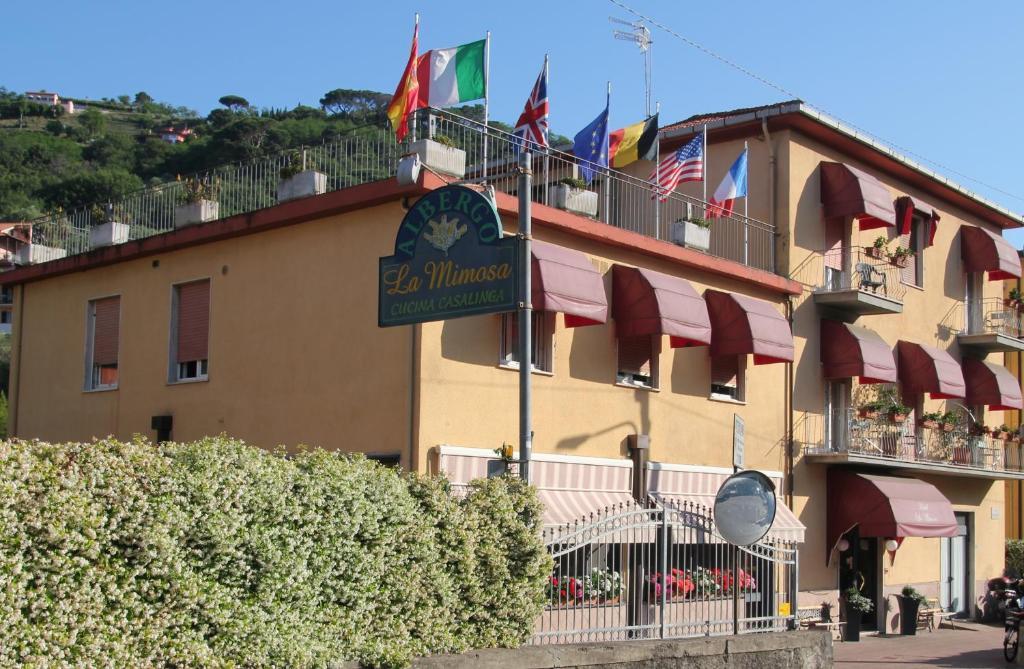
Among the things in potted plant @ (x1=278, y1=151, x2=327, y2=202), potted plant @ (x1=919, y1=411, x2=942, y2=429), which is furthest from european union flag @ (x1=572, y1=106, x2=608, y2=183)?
potted plant @ (x1=919, y1=411, x2=942, y2=429)

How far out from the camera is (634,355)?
19.8 m

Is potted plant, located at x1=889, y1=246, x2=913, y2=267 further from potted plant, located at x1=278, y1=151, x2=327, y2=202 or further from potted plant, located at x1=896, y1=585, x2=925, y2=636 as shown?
potted plant, located at x1=278, y1=151, x2=327, y2=202

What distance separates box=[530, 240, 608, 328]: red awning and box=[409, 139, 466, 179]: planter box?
147 cm

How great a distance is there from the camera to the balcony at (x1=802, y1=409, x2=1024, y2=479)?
23859 millimetres

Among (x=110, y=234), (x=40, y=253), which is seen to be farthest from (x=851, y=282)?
(x=40, y=253)

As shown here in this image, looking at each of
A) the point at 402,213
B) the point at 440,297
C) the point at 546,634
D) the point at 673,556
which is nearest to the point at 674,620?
the point at 673,556

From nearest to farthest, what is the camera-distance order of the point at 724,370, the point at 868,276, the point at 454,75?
1. the point at 454,75
2. the point at 724,370
3. the point at 868,276

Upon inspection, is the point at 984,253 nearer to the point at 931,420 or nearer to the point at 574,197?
the point at 931,420

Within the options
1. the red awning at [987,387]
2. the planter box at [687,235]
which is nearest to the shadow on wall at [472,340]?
the planter box at [687,235]

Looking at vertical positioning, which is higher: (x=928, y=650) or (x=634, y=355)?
(x=634, y=355)

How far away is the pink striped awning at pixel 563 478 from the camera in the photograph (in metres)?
16.5

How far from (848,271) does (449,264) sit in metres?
13.8

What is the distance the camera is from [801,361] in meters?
23.7

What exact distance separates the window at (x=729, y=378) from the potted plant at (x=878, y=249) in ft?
16.4
